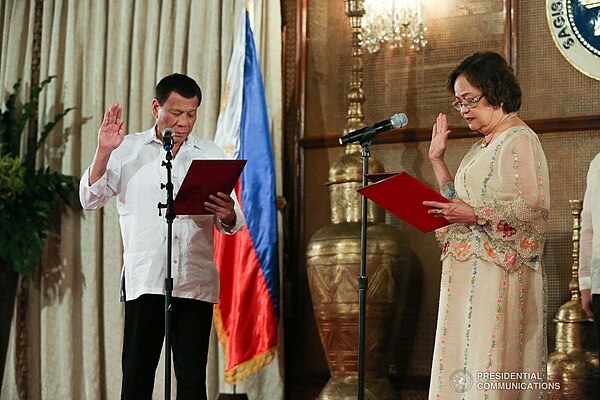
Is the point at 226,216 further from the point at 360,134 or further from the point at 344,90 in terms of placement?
the point at 344,90

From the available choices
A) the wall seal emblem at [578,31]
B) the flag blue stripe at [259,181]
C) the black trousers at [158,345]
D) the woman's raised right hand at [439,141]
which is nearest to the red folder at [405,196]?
the woman's raised right hand at [439,141]

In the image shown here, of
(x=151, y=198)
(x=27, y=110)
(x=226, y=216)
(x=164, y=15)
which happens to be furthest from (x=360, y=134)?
(x=27, y=110)

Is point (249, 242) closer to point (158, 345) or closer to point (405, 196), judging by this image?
point (158, 345)

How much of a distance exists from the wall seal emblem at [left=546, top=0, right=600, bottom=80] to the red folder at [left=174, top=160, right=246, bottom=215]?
2.07 m

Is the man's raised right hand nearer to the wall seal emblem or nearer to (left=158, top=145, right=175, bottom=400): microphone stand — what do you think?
(left=158, top=145, right=175, bottom=400): microphone stand

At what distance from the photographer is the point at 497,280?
2977 millimetres

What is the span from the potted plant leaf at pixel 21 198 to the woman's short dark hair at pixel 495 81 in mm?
2913

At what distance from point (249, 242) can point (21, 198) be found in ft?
4.86

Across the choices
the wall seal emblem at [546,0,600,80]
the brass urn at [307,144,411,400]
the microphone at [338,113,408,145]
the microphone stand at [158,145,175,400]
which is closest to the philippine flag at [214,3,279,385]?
the brass urn at [307,144,411,400]

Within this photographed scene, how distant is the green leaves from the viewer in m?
5.14

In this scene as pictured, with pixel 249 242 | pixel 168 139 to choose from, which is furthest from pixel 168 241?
pixel 249 242

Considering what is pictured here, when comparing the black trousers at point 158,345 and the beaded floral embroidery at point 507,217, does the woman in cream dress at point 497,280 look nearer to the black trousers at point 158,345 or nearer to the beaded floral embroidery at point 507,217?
the beaded floral embroidery at point 507,217

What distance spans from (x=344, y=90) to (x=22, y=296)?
2.30 metres

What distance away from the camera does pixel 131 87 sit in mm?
5352
